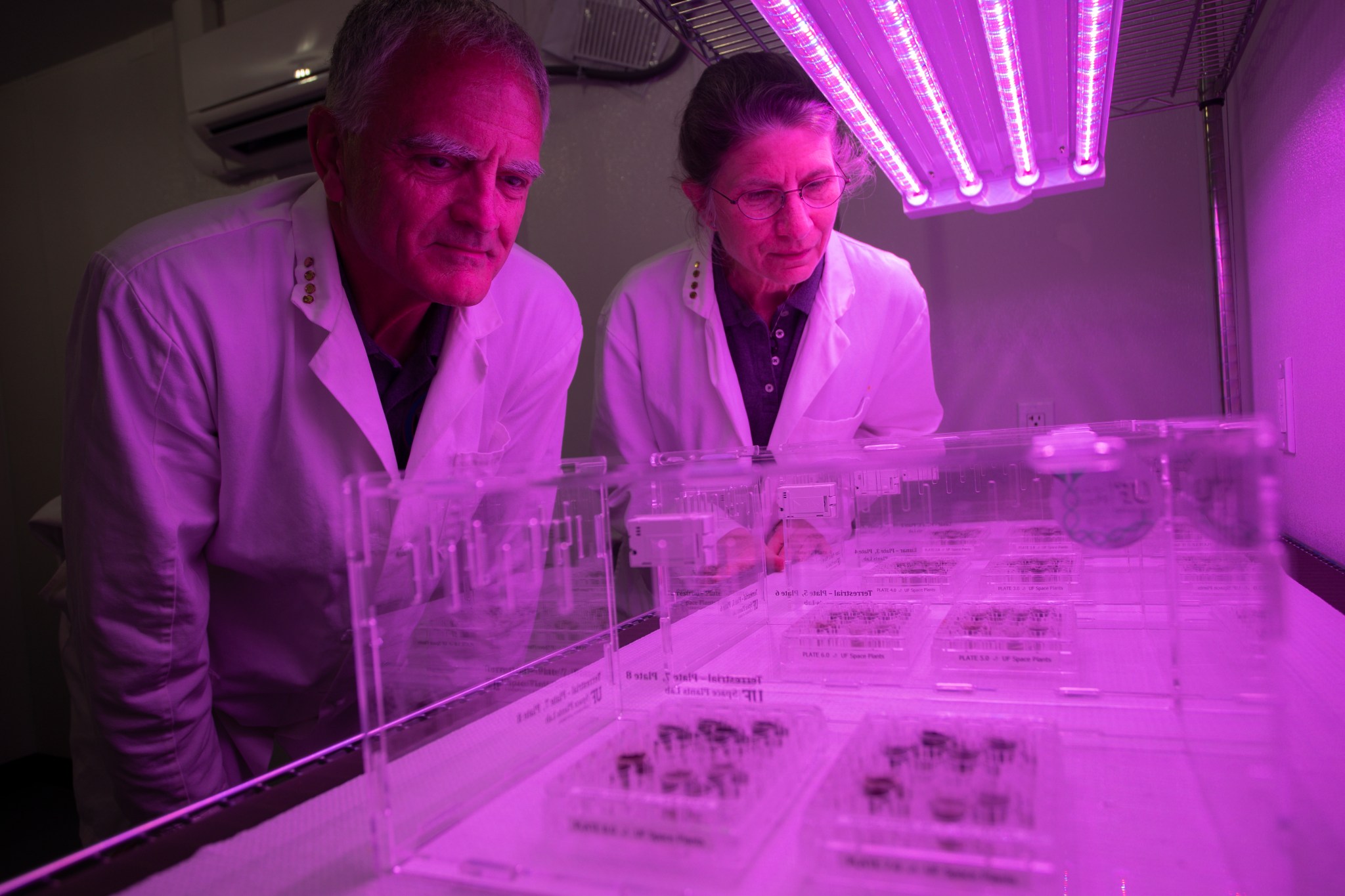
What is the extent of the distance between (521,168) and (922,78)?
23.6 inches

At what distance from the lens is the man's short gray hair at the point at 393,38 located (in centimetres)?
128

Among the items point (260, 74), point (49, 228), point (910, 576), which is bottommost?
point (910, 576)

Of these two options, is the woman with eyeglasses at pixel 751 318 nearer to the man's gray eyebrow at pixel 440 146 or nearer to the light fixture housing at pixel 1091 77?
the light fixture housing at pixel 1091 77

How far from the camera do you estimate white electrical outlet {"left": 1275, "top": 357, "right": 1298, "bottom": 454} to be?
1.73 m

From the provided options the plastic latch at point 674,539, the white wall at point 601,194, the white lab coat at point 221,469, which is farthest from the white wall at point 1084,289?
the plastic latch at point 674,539

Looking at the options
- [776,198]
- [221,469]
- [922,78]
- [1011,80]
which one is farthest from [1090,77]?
[221,469]

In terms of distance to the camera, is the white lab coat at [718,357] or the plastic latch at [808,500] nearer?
the plastic latch at [808,500]

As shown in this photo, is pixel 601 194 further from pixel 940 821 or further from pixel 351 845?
pixel 940 821

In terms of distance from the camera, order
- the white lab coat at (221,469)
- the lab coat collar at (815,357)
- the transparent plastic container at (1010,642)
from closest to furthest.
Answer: the transparent plastic container at (1010,642), the white lab coat at (221,469), the lab coat collar at (815,357)

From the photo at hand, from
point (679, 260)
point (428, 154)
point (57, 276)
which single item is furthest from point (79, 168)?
point (428, 154)

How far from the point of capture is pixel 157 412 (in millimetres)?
1246

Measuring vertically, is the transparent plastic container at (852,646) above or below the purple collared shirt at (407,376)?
below

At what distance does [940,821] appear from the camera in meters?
0.56

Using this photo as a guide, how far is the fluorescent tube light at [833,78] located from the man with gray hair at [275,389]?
0.44 meters
